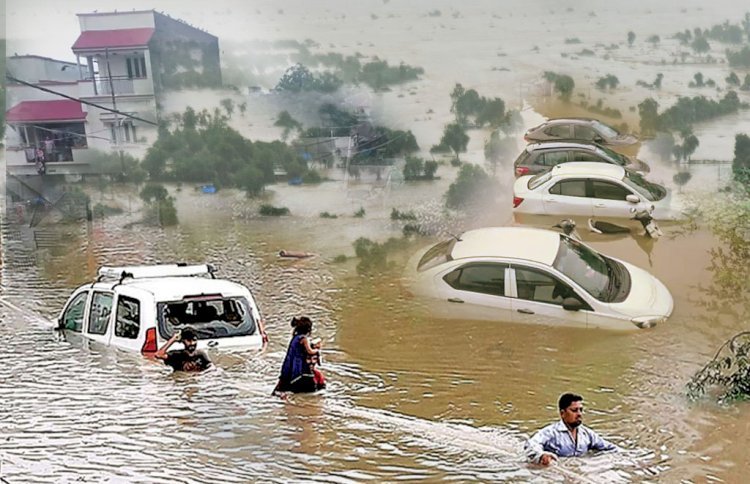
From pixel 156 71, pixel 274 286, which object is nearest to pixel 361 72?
pixel 156 71

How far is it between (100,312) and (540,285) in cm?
394

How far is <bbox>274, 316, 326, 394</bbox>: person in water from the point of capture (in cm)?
760

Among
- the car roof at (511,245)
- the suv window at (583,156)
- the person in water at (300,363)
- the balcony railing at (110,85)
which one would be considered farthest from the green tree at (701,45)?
the person in water at (300,363)

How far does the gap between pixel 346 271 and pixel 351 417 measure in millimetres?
4886

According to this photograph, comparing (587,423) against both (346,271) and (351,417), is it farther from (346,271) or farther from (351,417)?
(346,271)

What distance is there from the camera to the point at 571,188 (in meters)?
12.3

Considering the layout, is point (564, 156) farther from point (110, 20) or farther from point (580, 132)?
point (110, 20)

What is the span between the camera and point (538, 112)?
565 inches

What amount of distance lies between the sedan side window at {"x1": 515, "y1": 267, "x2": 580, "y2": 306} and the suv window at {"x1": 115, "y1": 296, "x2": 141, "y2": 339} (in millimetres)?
3466

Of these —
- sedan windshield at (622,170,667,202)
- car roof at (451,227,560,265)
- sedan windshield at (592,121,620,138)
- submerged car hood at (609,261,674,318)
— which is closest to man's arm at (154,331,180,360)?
car roof at (451,227,560,265)

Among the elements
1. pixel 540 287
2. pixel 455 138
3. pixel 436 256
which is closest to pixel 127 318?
pixel 436 256

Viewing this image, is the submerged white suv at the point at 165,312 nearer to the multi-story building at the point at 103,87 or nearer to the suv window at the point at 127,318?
the suv window at the point at 127,318

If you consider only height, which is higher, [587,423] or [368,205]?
[368,205]

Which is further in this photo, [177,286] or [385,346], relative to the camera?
[385,346]
